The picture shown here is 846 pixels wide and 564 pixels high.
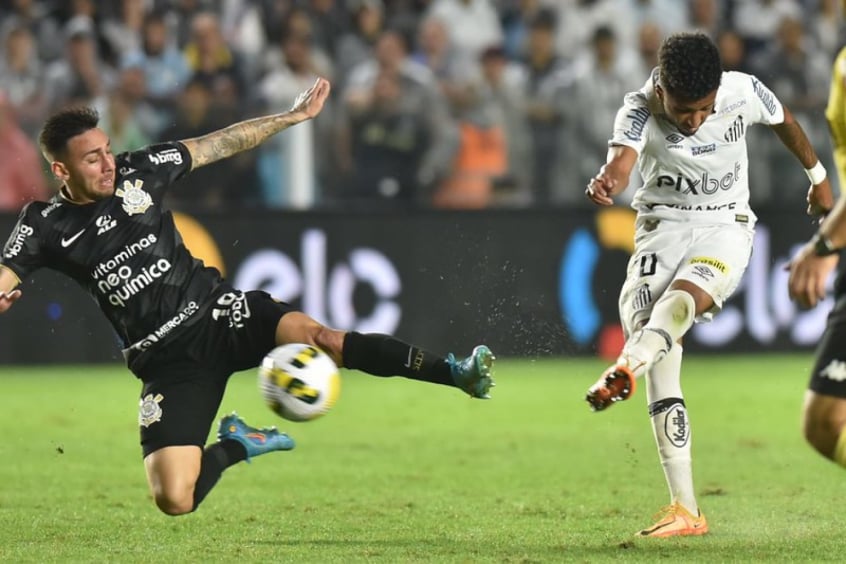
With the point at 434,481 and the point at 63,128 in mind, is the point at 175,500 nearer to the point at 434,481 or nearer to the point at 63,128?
the point at 63,128

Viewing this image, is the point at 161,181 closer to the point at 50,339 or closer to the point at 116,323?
the point at 116,323

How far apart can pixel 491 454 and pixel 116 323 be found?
11.4ft

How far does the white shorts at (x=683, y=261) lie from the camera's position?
7250 mm

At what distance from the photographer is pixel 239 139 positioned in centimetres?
773

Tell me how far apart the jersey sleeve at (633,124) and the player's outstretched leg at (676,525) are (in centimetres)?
169

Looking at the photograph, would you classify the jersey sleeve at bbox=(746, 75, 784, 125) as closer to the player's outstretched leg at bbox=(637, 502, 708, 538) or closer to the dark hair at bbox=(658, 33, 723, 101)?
the dark hair at bbox=(658, 33, 723, 101)

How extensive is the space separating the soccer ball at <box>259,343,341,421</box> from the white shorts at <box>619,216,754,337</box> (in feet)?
5.02

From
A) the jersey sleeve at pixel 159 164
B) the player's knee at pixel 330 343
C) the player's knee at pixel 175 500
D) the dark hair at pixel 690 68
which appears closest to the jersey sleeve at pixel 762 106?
the dark hair at pixel 690 68

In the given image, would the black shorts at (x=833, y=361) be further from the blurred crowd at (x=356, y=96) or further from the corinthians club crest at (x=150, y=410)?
the blurred crowd at (x=356, y=96)

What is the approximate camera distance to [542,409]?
1240cm

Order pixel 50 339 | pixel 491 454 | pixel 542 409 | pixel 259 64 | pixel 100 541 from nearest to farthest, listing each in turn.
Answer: pixel 100 541
pixel 491 454
pixel 542 409
pixel 50 339
pixel 259 64

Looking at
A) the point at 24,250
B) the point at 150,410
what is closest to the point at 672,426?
the point at 150,410

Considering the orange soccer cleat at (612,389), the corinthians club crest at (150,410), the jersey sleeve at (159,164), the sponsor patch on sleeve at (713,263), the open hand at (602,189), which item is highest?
the open hand at (602,189)

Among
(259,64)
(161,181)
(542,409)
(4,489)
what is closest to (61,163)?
(161,181)
